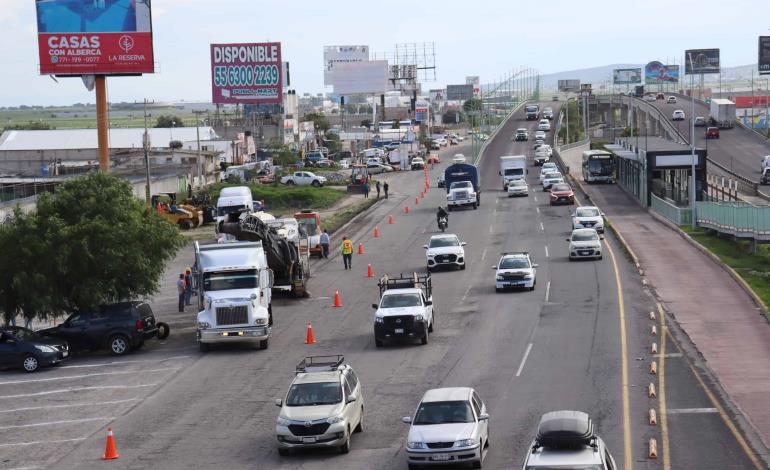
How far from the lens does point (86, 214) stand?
38406mm

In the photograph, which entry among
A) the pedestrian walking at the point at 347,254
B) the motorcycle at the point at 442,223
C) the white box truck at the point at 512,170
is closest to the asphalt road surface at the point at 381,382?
the pedestrian walking at the point at 347,254

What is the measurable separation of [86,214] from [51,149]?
102m

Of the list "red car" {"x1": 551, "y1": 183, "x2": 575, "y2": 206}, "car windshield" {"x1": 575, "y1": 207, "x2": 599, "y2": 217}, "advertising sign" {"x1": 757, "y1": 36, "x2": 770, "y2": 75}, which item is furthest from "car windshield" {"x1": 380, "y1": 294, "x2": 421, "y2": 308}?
"advertising sign" {"x1": 757, "y1": 36, "x2": 770, "y2": 75}

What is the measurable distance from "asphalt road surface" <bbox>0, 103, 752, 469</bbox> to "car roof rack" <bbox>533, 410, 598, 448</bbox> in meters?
3.25

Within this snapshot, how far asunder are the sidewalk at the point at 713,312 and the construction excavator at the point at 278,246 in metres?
13.5

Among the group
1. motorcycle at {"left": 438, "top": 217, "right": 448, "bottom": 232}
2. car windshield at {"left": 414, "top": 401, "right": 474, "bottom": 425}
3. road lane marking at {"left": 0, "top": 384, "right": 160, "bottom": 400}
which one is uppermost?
car windshield at {"left": 414, "top": 401, "right": 474, "bottom": 425}

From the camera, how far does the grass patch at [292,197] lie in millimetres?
94188

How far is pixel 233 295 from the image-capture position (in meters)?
35.2

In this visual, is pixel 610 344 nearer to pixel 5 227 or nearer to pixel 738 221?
pixel 5 227

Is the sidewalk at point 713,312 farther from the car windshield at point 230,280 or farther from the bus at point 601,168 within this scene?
the bus at point 601,168

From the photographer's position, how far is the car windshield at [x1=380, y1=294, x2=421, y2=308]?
35031mm

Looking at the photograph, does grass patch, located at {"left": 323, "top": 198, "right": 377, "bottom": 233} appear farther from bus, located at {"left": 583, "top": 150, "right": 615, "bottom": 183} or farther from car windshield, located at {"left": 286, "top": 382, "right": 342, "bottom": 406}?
car windshield, located at {"left": 286, "top": 382, "right": 342, "bottom": 406}

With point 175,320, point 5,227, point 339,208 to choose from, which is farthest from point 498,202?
point 5,227

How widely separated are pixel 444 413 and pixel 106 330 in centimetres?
1817
